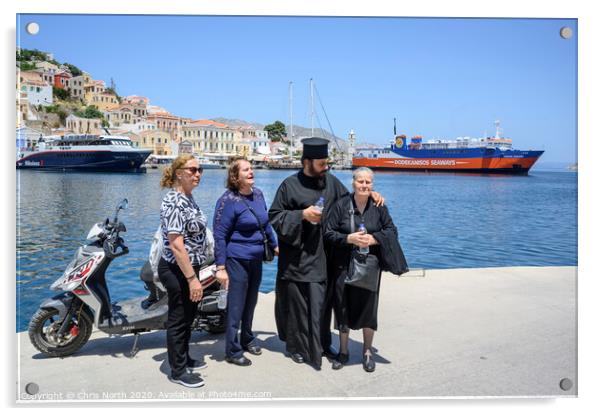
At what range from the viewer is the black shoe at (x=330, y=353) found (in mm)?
3294

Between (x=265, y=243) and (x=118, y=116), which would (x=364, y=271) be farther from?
(x=118, y=116)

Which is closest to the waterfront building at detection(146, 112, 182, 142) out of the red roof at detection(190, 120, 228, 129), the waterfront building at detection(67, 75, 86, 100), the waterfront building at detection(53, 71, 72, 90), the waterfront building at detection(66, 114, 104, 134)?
the red roof at detection(190, 120, 228, 129)

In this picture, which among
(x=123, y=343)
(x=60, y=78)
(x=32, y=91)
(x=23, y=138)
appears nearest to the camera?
(x=123, y=343)

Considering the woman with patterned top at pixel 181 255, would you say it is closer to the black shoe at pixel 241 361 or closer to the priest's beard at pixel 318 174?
the black shoe at pixel 241 361

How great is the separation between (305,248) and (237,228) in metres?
0.45

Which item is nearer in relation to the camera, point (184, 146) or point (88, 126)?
point (88, 126)


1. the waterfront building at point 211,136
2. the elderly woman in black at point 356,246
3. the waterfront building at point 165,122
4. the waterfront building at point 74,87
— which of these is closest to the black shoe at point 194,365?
the elderly woman in black at point 356,246

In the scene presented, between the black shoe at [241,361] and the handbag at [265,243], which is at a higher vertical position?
the handbag at [265,243]

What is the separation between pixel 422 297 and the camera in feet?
15.1

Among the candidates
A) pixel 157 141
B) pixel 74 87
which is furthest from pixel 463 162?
pixel 74 87

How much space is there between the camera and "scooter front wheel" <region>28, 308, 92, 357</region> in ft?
10.2

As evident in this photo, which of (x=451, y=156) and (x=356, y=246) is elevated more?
(x=451, y=156)

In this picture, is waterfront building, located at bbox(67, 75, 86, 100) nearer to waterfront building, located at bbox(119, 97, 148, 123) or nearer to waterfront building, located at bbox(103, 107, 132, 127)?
waterfront building, located at bbox(103, 107, 132, 127)

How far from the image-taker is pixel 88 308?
323cm
